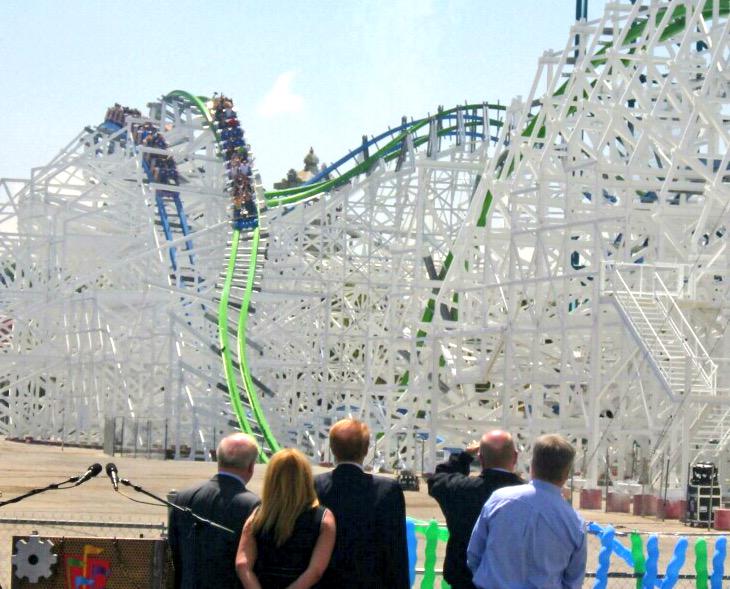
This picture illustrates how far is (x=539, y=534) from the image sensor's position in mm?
6746

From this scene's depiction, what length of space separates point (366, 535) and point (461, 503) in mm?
845

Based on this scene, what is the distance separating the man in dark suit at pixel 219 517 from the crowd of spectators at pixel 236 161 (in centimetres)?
3133

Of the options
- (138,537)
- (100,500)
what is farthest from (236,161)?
(138,537)

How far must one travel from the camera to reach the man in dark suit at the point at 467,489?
24.3ft

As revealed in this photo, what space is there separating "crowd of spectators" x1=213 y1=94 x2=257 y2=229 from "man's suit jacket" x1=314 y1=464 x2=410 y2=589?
31536 millimetres

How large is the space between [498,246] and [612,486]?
7586 mm

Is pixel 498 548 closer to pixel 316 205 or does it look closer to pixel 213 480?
pixel 213 480

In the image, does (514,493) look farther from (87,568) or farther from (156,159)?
(156,159)

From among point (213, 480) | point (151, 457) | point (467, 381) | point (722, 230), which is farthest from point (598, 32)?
point (213, 480)

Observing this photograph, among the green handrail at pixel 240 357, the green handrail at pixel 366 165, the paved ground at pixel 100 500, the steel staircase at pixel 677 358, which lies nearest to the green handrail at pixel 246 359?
the green handrail at pixel 240 357

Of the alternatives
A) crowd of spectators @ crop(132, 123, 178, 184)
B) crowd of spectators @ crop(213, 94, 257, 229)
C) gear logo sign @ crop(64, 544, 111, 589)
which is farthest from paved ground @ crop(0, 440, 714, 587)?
crowd of spectators @ crop(132, 123, 178, 184)

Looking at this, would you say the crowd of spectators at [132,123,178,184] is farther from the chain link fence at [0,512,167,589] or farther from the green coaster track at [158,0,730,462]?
the chain link fence at [0,512,167,589]

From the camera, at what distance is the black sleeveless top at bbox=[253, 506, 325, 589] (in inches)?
259

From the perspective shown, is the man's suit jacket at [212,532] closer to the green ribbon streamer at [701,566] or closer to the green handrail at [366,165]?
the green ribbon streamer at [701,566]
